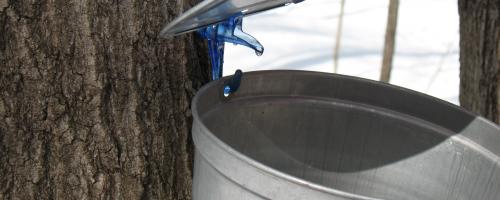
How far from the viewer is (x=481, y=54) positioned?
1.85m

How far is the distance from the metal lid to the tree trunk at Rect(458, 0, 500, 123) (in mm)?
1166

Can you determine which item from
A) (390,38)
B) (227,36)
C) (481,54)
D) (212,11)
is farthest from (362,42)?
(212,11)

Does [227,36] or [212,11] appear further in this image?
[227,36]

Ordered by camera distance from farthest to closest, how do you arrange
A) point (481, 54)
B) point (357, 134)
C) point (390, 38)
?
1. point (390, 38)
2. point (481, 54)
3. point (357, 134)

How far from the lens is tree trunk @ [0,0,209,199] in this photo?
0.96 metres

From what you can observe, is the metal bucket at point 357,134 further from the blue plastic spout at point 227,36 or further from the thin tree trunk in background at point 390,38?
the thin tree trunk in background at point 390,38

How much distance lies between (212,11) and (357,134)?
450 mm

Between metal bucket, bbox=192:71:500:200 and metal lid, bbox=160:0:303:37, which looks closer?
metal lid, bbox=160:0:303:37

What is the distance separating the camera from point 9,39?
95 cm

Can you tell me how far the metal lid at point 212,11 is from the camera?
0.80m

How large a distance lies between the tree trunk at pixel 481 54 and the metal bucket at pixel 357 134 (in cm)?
86

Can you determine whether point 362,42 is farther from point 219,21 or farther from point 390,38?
point 219,21

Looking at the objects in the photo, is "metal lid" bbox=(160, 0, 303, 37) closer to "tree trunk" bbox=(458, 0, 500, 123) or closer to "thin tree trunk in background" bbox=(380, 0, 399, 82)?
"tree trunk" bbox=(458, 0, 500, 123)

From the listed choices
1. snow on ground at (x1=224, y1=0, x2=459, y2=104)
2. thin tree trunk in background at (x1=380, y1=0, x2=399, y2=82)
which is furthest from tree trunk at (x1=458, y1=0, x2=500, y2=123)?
snow on ground at (x1=224, y1=0, x2=459, y2=104)
